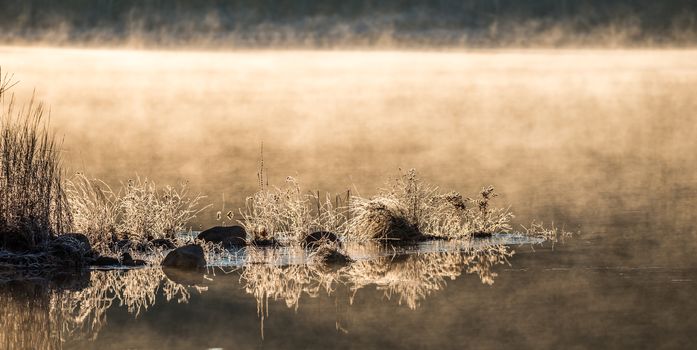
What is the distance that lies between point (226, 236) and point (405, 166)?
16854 mm

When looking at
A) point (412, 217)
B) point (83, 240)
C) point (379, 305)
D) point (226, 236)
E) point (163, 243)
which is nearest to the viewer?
point (379, 305)

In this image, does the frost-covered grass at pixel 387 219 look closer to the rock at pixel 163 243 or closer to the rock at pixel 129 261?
the rock at pixel 163 243

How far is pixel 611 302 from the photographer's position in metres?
16.4

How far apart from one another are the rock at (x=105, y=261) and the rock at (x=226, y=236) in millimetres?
2179

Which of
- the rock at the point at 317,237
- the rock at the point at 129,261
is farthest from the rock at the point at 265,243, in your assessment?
the rock at the point at 129,261

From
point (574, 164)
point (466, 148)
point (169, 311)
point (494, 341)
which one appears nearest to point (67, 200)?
point (169, 311)

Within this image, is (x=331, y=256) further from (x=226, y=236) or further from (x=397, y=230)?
(x=226, y=236)

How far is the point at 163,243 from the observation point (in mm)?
20828

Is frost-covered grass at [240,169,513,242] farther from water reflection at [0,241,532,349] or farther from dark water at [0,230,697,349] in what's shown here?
dark water at [0,230,697,349]

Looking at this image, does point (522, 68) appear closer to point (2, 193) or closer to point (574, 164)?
point (574, 164)

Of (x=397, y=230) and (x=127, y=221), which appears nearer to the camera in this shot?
(x=127, y=221)

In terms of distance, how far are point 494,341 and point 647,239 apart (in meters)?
7.59

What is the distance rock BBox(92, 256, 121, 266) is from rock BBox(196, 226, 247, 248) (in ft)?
7.15

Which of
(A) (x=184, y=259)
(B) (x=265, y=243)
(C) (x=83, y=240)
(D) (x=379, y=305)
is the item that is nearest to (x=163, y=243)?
(B) (x=265, y=243)
